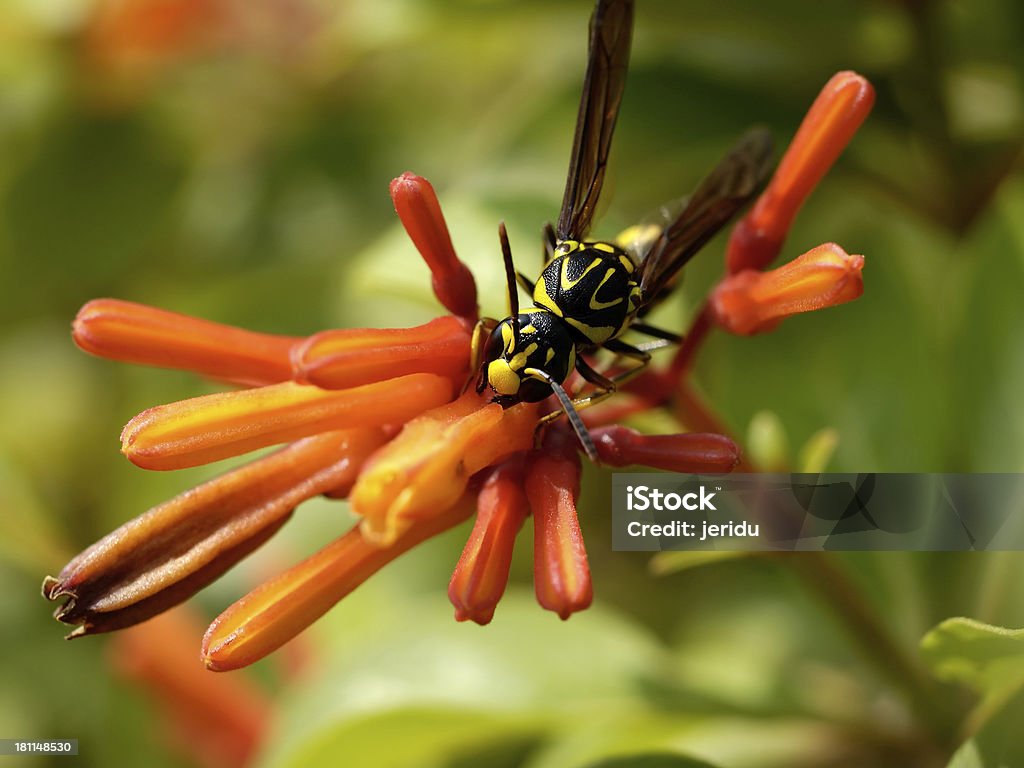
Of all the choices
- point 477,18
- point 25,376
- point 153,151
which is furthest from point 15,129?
point 477,18

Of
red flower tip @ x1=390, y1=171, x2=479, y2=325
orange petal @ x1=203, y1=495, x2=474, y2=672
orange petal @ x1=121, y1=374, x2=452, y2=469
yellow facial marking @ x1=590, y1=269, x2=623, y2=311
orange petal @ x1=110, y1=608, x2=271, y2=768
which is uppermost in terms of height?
red flower tip @ x1=390, y1=171, x2=479, y2=325

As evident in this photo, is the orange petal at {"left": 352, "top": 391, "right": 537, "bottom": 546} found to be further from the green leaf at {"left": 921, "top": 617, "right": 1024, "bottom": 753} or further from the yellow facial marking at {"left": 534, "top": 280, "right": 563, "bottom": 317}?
the green leaf at {"left": 921, "top": 617, "right": 1024, "bottom": 753}

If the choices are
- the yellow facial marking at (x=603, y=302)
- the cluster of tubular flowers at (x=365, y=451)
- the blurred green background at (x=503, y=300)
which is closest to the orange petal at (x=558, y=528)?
the cluster of tubular flowers at (x=365, y=451)

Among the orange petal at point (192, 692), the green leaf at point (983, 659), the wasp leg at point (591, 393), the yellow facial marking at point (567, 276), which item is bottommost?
the orange petal at point (192, 692)

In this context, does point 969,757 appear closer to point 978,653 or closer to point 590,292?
point 978,653

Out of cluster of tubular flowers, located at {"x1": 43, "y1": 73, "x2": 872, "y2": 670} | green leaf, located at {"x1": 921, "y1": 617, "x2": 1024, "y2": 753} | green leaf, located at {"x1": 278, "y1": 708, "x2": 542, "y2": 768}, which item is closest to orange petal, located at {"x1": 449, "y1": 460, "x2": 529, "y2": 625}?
cluster of tubular flowers, located at {"x1": 43, "y1": 73, "x2": 872, "y2": 670}

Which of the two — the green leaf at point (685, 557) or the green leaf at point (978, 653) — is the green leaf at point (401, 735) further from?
the green leaf at point (978, 653)
